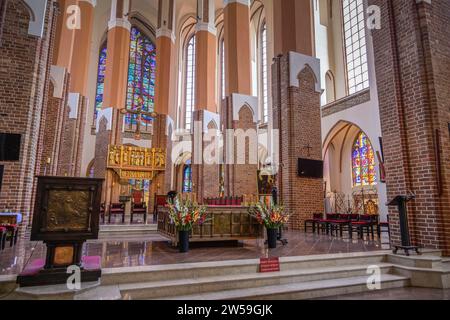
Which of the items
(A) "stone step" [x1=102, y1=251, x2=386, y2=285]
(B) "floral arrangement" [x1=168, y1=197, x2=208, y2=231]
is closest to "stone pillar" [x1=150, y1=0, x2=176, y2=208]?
(B) "floral arrangement" [x1=168, y1=197, x2=208, y2=231]

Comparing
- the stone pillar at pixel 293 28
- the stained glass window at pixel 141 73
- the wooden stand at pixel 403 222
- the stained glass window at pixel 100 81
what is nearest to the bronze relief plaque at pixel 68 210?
the wooden stand at pixel 403 222

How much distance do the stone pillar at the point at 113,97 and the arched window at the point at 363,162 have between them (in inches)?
524

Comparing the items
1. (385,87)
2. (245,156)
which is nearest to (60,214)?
(385,87)

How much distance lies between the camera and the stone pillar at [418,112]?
5008 mm

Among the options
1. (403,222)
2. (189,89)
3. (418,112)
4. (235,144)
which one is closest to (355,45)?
(235,144)

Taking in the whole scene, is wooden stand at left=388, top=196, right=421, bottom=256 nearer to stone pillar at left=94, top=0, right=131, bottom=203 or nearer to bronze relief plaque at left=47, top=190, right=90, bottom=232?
bronze relief plaque at left=47, top=190, right=90, bottom=232

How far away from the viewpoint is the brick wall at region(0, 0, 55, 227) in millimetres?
6188

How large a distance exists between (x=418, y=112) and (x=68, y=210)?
604cm

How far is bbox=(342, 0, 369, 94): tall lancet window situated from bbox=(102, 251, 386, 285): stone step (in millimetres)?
13423

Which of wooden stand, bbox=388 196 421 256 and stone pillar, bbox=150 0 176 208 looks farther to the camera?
stone pillar, bbox=150 0 176 208

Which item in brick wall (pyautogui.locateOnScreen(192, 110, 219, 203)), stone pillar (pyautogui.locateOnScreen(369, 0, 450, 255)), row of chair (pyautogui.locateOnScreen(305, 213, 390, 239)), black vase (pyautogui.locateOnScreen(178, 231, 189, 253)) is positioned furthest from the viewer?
brick wall (pyautogui.locateOnScreen(192, 110, 219, 203))

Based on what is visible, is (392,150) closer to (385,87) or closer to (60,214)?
(385,87)

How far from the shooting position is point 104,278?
3.33 metres

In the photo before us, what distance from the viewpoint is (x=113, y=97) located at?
48.3 ft
